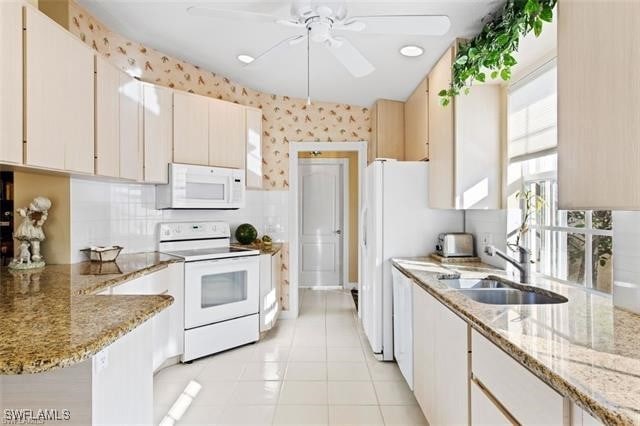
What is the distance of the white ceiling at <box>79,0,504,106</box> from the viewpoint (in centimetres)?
226

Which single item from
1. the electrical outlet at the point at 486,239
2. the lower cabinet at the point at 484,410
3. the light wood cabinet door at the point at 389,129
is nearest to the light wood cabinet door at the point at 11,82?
the lower cabinet at the point at 484,410

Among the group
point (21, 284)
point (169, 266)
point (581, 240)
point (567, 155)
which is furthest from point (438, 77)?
point (21, 284)

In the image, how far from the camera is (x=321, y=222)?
245 inches

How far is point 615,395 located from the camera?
31.6 inches

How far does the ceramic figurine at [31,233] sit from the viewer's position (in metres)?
Result: 2.24

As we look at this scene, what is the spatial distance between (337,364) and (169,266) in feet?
4.99

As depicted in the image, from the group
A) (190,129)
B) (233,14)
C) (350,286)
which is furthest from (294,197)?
(233,14)

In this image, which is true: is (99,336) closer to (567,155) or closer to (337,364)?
(567,155)

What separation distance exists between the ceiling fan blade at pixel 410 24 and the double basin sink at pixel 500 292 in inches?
52.3

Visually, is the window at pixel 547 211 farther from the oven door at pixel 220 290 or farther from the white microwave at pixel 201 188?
the white microwave at pixel 201 188

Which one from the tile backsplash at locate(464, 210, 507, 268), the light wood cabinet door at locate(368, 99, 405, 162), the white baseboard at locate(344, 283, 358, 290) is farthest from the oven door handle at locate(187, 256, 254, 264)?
the white baseboard at locate(344, 283, 358, 290)

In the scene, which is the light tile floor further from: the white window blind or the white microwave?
the white window blind

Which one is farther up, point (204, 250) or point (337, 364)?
point (204, 250)

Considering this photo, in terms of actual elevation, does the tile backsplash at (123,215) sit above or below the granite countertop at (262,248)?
above
